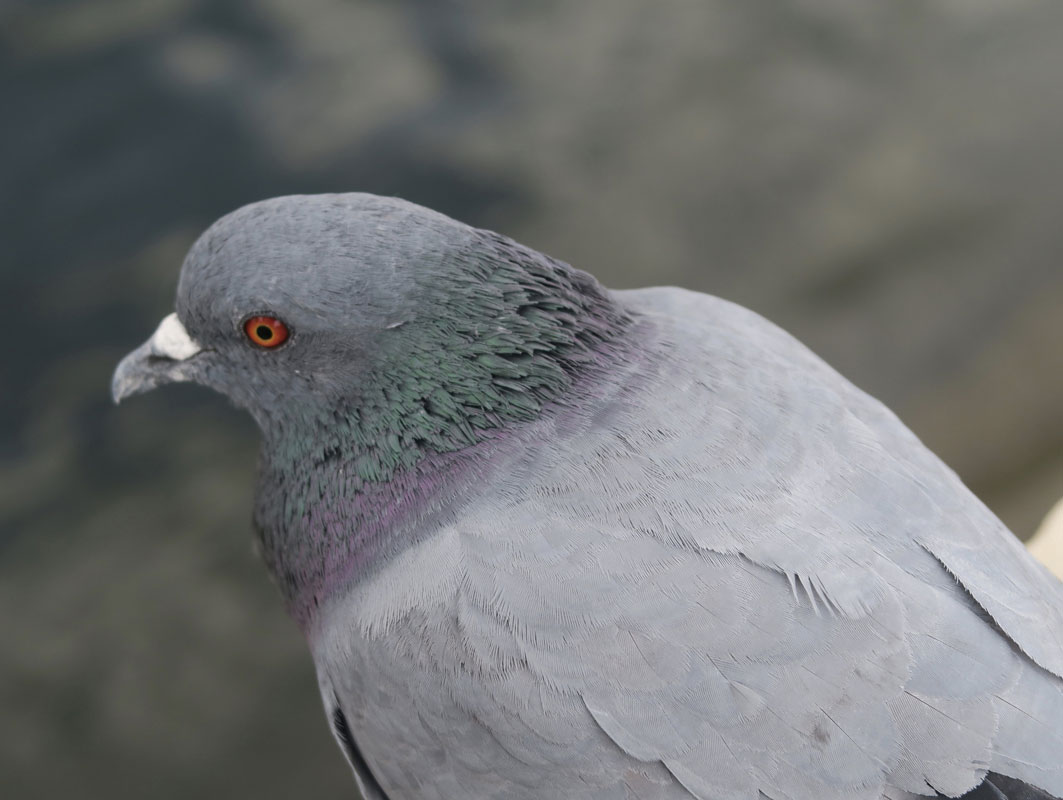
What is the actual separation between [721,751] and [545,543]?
53 cm

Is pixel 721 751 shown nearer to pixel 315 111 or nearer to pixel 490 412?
pixel 490 412

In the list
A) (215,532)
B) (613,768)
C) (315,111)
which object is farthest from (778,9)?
(613,768)

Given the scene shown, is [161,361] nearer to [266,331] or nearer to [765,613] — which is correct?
[266,331]

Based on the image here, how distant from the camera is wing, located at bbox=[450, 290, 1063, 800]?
2.11m

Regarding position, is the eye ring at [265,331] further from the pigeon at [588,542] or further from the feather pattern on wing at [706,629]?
the feather pattern on wing at [706,629]

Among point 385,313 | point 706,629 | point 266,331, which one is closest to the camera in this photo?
point 706,629

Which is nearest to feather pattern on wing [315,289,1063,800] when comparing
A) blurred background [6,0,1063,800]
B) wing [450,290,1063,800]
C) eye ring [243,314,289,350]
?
wing [450,290,1063,800]

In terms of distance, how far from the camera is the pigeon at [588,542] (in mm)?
2127

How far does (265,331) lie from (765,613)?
126 cm

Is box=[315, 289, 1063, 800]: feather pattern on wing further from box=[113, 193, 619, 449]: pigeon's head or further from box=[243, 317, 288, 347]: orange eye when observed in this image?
box=[243, 317, 288, 347]: orange eye

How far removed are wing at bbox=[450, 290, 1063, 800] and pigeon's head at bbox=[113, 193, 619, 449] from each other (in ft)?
0.79

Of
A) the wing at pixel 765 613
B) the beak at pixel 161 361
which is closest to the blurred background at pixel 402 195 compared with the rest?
the beak at pixel 161 361

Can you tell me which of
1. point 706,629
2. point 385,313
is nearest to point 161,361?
point 385,313

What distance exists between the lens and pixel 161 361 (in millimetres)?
2799
